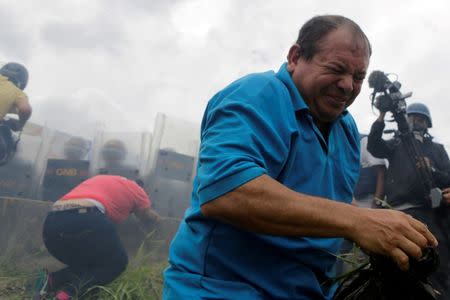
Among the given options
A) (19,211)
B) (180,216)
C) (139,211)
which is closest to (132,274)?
(139,211)

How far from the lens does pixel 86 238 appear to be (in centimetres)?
465

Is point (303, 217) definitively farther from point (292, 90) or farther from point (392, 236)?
point (292, 90)

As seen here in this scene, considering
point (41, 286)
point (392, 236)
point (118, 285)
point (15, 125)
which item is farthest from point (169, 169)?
point (392, 236)

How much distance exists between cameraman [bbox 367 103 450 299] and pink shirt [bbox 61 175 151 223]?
262cm

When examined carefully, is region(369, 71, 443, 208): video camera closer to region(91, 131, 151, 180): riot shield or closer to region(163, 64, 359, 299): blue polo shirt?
region(163, 64, 359, 299): blue polo shirt

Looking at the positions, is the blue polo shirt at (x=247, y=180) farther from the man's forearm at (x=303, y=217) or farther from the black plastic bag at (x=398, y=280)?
the black plastic bag at (x=398, y=280)

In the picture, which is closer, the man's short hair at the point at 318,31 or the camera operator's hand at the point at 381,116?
the man's short hair at the point at 318,31

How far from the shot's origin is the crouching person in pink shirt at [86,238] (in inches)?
183

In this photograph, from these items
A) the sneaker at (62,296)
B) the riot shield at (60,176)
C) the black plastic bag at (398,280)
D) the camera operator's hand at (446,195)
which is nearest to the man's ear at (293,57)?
the black plastic bag at (398,280)

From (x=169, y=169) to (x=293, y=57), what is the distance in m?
6.58

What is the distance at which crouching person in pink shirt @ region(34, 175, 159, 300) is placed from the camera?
183 inches

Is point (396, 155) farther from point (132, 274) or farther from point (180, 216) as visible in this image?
point (180, 216)

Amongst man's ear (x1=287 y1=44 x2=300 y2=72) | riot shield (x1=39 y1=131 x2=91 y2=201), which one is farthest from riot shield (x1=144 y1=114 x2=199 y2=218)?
man's ear (x1=287 y1=44 x2=300 y2=72)

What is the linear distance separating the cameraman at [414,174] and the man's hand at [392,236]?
2.88 meters
